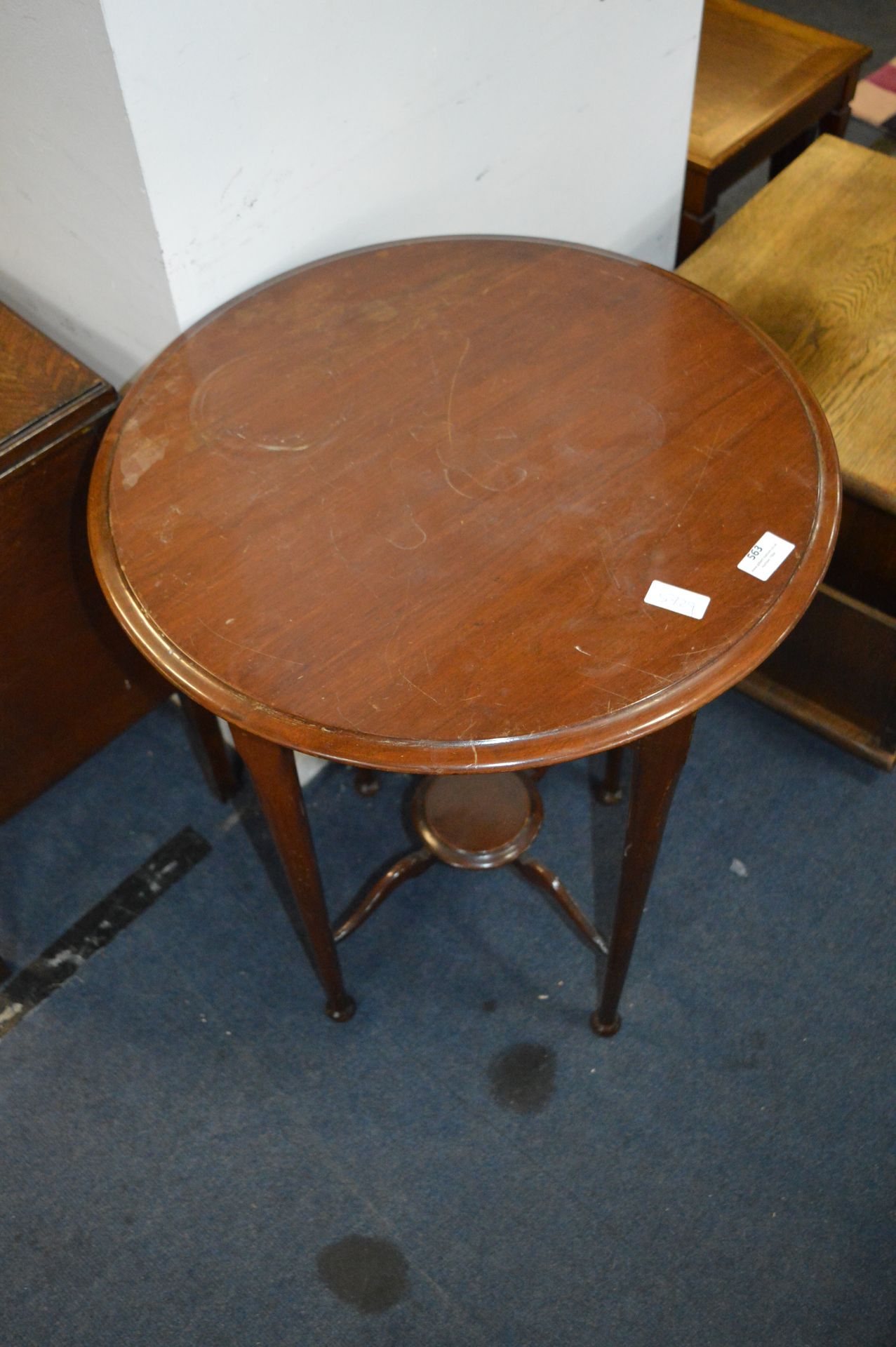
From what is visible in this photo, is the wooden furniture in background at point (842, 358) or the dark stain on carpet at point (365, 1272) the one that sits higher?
the wooden furniture in background at point (842, 358)

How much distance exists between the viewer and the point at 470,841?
1273mm

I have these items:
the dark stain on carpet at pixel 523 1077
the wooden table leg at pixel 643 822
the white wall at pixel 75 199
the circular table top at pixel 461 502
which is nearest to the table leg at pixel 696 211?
the circular table top at pixel 461 502

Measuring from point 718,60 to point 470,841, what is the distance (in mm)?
1241

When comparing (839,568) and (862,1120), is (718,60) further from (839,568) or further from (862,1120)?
(862,1120)

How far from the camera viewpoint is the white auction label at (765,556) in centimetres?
90

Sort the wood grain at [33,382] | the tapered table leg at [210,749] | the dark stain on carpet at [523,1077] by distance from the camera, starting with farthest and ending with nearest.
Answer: the tapered table leg at [210,749], the dark stain on carpet at [523,1077], the wood grain at [33,382]

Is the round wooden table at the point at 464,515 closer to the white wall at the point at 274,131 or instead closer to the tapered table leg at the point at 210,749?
the white wall at the point at 274,131

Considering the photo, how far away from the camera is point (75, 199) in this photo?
3.43 ft

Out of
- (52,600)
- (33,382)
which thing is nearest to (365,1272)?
(52,600)

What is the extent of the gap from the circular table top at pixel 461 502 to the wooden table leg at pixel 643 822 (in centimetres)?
8

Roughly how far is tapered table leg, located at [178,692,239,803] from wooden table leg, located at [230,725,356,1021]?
1.03 feet

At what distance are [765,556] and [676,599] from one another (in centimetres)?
8

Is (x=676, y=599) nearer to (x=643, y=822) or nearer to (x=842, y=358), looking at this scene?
(x=643, y=822)

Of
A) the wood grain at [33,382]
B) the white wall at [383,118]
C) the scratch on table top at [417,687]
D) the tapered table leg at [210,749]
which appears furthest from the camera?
the tapered table leg at [210,749]
